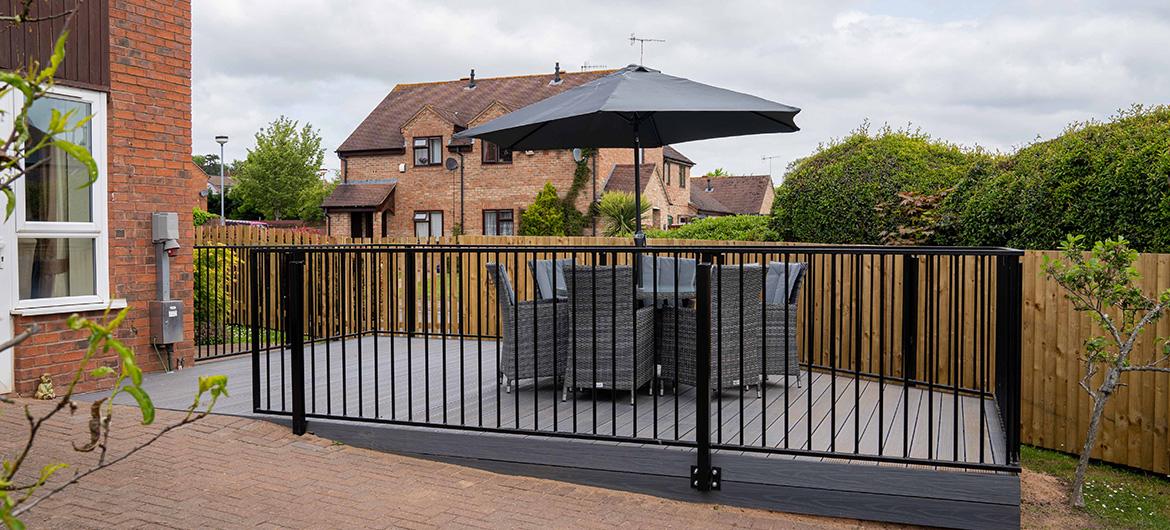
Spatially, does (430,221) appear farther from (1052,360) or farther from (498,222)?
(1052,360)

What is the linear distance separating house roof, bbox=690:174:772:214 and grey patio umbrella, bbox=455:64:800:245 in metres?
38.1

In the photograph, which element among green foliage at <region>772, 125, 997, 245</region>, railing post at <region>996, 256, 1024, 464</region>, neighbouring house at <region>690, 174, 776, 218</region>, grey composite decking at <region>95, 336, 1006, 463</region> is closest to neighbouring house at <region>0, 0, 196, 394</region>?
grey composite decking at <region>95, 336, 1006, 463</region>

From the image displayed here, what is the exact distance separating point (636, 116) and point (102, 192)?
14.2 ft

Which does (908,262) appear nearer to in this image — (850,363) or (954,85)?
(850,363)

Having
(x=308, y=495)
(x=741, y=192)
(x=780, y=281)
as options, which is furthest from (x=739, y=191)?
(x=308, y=495)

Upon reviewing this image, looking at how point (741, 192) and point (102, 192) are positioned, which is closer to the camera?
point (102, 192)

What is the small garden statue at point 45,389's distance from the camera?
6.43m

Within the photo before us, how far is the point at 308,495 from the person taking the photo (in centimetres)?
440

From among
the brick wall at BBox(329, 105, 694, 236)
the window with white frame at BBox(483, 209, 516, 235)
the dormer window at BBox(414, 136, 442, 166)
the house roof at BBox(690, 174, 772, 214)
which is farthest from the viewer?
the house roof at BBox(690, 174, 772, 214)

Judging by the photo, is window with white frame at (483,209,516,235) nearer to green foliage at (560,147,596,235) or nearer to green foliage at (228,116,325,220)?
Result: green foliage at (560,147,596,235)

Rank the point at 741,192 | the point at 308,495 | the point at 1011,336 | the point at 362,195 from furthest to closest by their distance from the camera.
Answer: the point at 741,192 → the point at 362,195 → the point at 308,495 → the point at 1011,336

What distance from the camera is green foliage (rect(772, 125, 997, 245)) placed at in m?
9.88

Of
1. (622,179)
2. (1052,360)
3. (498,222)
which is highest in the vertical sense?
(622,179)

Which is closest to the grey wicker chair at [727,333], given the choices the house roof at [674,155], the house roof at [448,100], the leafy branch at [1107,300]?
the leafy branch at [1107,300]
